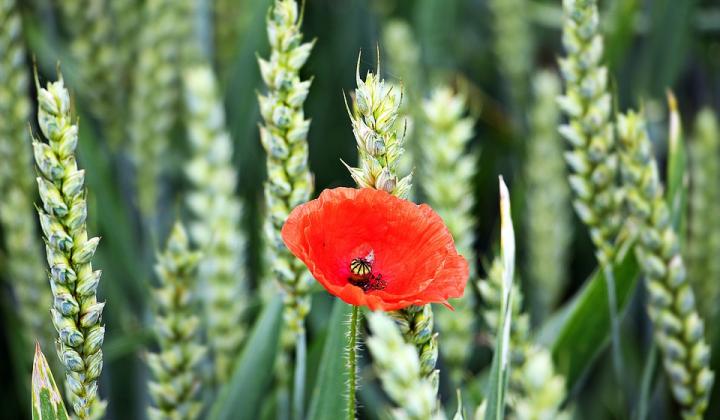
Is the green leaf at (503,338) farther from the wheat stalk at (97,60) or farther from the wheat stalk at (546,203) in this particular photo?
the wheat stalk at (97,60)

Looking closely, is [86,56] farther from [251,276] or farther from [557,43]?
[557,43]

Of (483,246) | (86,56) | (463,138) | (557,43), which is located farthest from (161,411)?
(557,43)

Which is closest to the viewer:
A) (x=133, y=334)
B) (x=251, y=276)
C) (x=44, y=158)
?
(x=44, y=158)

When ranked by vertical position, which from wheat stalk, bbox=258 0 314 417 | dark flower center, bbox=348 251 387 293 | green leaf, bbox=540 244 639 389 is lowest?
dark flower center, bbox=348 251 387 293

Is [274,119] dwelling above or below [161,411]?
above

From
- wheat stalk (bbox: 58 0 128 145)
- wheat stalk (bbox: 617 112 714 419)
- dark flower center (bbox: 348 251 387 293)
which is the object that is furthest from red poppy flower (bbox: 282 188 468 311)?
wheat stalk (bbox: 58 0 128 145)

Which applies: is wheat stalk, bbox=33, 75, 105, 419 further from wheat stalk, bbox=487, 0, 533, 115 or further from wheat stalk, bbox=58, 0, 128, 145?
wheat stalk, bbox=487, 0, 533, 115

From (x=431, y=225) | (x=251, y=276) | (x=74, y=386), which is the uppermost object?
(x=251, y=276)
